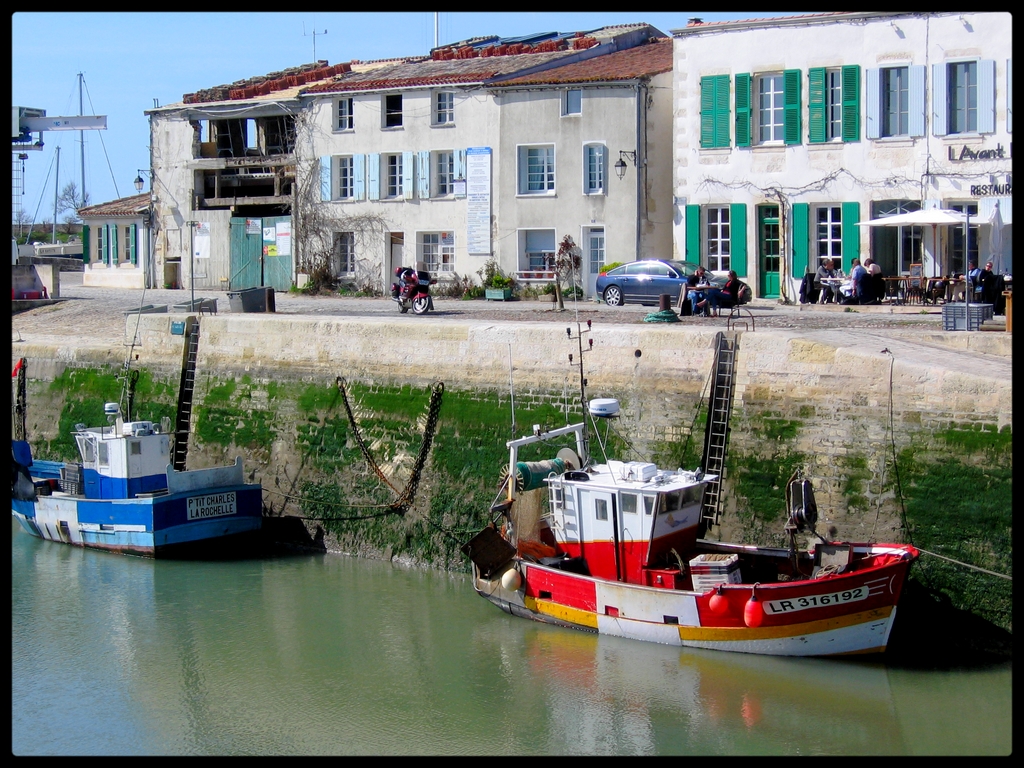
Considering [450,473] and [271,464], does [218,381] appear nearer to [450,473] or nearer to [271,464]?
[271,464]

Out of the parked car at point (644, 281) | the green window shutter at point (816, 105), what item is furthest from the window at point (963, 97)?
the parked car at point (644, 281)

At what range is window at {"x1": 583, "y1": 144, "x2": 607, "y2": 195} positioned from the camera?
84.4 feet

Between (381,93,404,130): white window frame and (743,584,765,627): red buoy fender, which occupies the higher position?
(381,93,404,130): white window frame

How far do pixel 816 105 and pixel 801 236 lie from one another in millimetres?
2450

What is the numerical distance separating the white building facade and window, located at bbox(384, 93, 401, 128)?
24.6ft

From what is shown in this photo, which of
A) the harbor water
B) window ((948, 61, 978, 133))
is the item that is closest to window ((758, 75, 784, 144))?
window ((948, 61, 978, 133))

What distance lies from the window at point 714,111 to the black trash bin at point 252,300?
9.04m

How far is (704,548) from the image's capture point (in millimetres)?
12844

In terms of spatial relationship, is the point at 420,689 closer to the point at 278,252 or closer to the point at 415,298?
the point at 415,298

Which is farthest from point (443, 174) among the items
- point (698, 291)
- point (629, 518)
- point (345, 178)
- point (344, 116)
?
point (629, 518)

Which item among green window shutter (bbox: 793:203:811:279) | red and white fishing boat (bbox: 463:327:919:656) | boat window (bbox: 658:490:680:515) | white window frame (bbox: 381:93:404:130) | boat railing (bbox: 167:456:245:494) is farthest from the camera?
white window frame (bbox: 381:93:404:130)

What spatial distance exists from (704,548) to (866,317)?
24.4 feet

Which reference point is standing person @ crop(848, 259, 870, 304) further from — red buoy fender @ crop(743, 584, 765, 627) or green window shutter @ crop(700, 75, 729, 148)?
red buoy fender @ crop(743, 584, 765, 627)

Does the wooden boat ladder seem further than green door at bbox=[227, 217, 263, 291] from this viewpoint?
No
